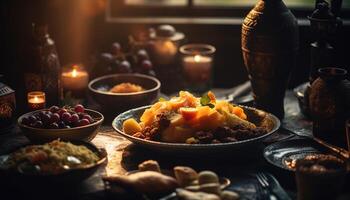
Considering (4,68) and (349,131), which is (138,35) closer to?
(4,68)

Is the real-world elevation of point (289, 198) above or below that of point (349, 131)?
below

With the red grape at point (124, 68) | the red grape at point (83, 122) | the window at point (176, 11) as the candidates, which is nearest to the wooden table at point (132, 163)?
the red grape at point (83, 122)

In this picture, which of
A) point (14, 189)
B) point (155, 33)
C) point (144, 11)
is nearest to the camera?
point (14, 189)

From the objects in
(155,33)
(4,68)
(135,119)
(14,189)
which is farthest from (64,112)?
(155,33)

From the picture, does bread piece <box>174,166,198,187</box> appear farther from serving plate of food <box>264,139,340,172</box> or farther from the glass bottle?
the glass bottle

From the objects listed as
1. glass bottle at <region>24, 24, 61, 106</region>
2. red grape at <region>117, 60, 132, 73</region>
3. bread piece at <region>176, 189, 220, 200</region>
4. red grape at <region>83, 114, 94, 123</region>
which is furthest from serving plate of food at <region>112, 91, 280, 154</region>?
red grape at <region>117, 60, 132, 73</region>

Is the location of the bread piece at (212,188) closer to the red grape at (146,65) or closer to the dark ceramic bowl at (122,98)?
the dark ceramic bowl at (122,98)

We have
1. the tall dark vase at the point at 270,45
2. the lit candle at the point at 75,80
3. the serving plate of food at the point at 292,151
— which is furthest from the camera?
the lit candle at the point at 75,80
